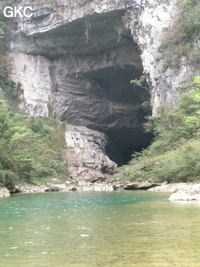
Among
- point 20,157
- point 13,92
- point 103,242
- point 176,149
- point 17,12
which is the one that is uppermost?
point 17,12

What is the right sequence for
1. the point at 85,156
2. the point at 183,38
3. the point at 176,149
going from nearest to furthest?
the point at 176,149
the point at 183,38
the point at 85,156

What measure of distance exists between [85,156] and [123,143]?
11.3 m

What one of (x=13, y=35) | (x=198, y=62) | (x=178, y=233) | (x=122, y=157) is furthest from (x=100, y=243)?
(x=122, y=157)

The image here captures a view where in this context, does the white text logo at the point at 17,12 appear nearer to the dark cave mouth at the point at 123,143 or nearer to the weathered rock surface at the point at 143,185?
the dark cave mouth at the point at 123,143

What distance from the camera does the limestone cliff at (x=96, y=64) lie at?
28531 millimetres

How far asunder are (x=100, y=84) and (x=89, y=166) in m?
10.6

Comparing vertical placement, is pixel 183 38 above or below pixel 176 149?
above

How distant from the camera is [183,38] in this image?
90.6 feet

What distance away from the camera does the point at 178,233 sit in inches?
172

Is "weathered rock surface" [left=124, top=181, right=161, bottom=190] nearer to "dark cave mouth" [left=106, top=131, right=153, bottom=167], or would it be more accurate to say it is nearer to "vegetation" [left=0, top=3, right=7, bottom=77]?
"dark cave mouth" [left=106, top=131, right=153, bottom=167]

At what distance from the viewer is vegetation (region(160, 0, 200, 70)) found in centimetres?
2670

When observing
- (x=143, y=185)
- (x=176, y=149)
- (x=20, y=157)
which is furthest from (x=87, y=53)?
(x=143, y=185)

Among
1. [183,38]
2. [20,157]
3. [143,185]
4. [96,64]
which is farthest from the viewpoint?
[96,64]

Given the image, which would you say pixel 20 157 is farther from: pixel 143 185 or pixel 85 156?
pixel 85 156
